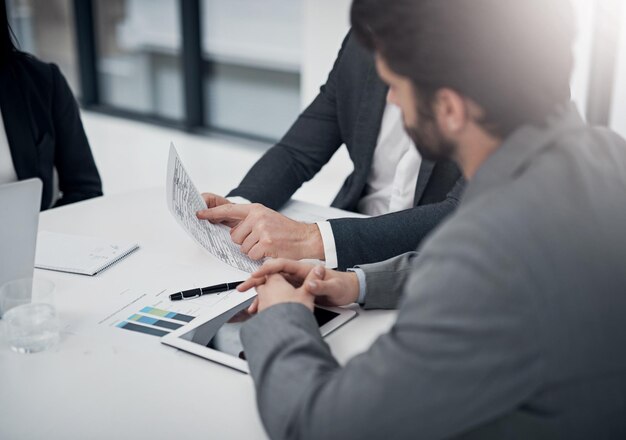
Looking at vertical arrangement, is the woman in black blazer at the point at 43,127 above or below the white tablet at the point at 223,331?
above

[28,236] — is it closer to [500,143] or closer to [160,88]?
[500,143]

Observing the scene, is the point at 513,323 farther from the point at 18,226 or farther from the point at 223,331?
the point at 18,226

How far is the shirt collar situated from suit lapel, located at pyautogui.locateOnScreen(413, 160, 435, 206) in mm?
897

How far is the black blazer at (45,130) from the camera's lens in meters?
1.99

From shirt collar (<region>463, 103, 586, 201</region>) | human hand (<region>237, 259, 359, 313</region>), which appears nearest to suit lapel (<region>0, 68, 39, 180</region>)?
human hand (<region>237, 259, 359, 313</region>)

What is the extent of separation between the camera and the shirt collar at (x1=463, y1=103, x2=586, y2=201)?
0.80 meters

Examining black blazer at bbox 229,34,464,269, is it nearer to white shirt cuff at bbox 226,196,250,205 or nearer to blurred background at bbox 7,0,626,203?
white shirt cuff at bbox 226,196,250,205

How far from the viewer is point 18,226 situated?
1.16 m

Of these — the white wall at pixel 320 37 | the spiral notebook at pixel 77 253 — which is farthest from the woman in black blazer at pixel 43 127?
the white wall at pixel 320 37

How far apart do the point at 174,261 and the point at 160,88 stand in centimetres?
405

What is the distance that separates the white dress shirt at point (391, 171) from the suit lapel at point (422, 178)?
27 millimetres

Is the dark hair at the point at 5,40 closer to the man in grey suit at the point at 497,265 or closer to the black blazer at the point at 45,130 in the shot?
the black blazer at the point at 45,130

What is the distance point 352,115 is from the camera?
1.84m

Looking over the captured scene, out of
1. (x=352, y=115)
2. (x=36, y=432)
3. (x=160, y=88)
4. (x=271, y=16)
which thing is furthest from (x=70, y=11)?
(x=36, y=432)
